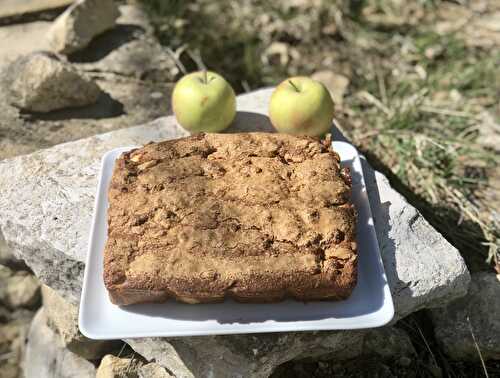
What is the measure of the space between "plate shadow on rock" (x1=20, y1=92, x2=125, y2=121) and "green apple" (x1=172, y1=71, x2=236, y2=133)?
0.82 m

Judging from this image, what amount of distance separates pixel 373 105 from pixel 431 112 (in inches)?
16.7

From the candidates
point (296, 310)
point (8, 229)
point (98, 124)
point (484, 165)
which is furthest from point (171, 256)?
point (484, 165)

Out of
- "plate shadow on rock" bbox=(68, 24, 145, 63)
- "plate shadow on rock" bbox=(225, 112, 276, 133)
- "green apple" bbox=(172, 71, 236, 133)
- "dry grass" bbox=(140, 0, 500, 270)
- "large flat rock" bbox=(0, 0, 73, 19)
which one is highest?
"green apple" bbox=(172, 71, 236, 133)

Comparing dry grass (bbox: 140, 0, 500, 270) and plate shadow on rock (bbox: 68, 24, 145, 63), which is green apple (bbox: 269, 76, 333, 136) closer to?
dry grass (bbox: 140, 0, 500, 270)

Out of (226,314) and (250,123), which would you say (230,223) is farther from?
(250,123)

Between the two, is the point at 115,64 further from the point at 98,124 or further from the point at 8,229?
the point at 8,229

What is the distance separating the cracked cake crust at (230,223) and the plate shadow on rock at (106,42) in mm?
1818

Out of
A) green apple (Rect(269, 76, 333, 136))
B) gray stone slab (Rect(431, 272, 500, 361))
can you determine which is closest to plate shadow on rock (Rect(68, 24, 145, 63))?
green apple (Rect(269, 76, 333, 136))

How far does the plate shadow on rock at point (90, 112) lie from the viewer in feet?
12.1

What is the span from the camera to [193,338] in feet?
7.76

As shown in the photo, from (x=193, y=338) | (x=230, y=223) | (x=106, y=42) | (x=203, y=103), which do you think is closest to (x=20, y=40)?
(x=106, y=42)

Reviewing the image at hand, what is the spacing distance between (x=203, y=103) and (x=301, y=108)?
1.64ft

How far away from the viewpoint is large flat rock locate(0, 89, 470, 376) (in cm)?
240

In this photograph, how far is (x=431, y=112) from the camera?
14.2ft
